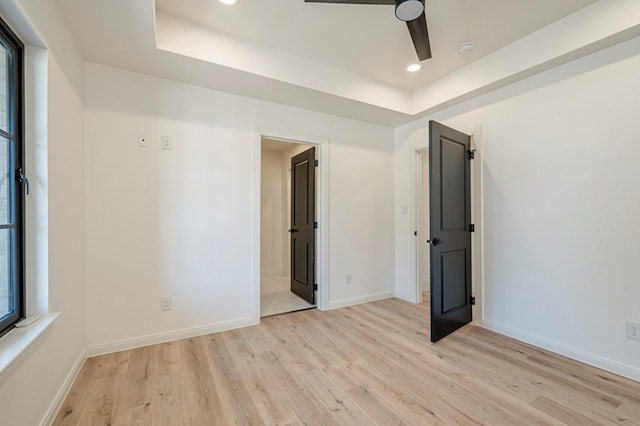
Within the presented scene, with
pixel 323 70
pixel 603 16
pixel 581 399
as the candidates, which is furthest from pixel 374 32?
pixel 581 399

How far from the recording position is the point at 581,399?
180cm

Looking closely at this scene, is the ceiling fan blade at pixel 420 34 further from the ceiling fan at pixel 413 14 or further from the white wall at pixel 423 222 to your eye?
the white wall at pixel 423 222

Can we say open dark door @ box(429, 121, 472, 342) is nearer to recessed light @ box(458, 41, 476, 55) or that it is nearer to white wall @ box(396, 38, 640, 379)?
white wall @ box(396, 38, 640, 379)

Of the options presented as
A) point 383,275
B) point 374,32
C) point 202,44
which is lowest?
point 383,275

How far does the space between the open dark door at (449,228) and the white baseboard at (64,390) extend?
2.73 m

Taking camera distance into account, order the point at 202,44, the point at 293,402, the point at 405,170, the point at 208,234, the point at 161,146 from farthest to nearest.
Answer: the point at 405,170
the point at 208,234
the point at 161,146
the point at 202,44
the point at 293,402

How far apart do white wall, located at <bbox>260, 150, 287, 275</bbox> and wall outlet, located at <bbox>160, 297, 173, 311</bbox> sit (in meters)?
2.92

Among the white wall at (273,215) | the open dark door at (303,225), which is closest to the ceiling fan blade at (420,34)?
the open dark door at (303,225)

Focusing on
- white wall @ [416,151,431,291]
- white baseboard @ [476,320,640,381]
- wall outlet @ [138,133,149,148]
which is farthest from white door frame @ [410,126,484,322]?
wall outlet @ [138,133,149,148]

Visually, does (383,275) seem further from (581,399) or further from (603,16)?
(603,16)

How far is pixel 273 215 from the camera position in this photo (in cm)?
565

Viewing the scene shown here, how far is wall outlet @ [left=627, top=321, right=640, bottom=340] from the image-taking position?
2014mm

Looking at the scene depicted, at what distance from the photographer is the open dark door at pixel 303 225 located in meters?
3.71

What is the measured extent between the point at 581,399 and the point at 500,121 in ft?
7.83
